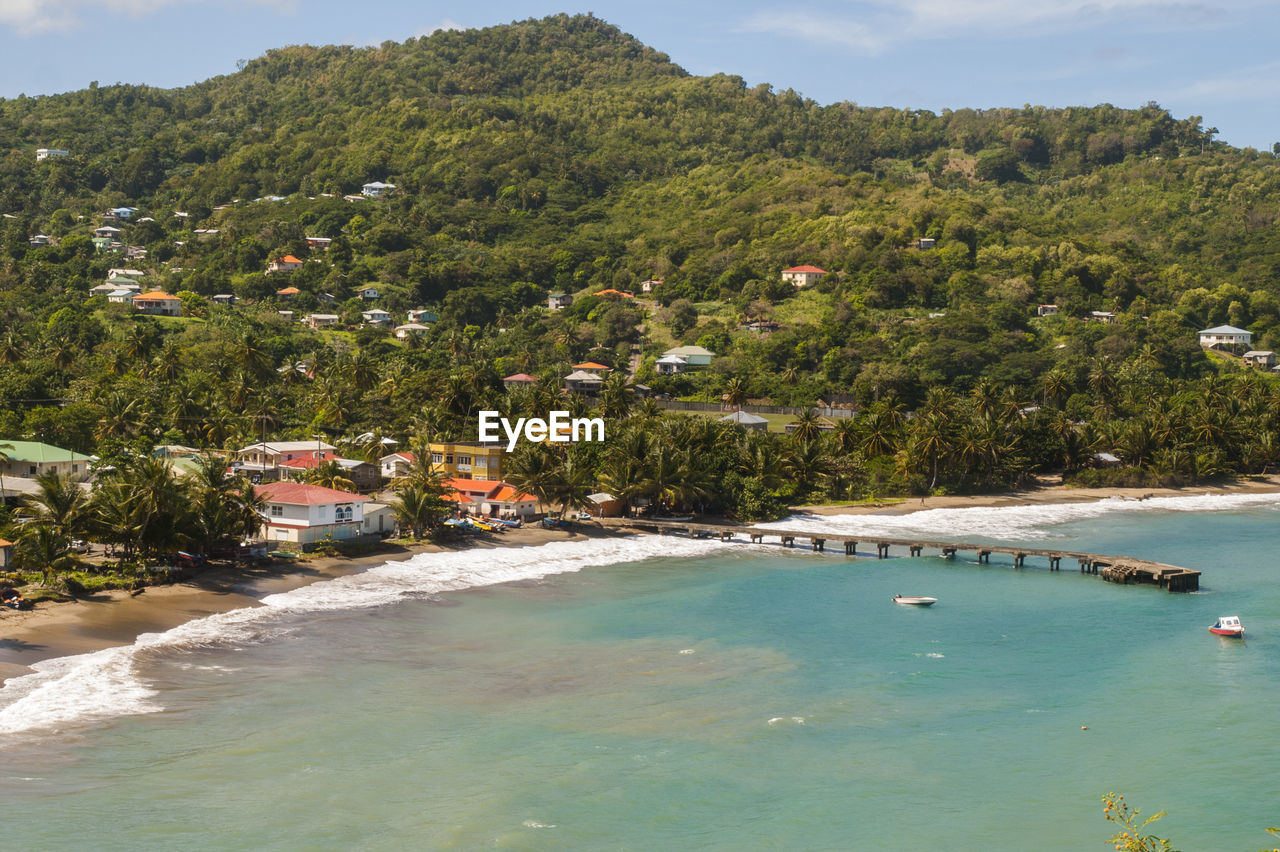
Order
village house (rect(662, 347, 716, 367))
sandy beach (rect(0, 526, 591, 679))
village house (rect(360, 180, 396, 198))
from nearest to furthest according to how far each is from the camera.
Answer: sandy beach (rect(0, 526, 591, 679)) → village house (rect(662, 347, 716, 367)) → village house (rect(360, 180, 396, 198))

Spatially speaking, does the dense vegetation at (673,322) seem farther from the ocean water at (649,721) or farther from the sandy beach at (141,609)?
the ocean water at (649,721)

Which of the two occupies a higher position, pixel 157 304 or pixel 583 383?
pixel 157 304

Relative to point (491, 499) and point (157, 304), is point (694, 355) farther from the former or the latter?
point (157, 304)

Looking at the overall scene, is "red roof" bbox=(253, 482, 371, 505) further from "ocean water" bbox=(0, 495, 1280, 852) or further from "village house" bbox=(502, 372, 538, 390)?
"village house" bbox=(502, 372, 538, 390)

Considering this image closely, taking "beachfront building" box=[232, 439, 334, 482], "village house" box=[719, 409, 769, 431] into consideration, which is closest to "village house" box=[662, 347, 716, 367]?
"village house" box=[719, 409, 769, 431]

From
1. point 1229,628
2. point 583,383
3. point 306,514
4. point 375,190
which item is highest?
point 375,190

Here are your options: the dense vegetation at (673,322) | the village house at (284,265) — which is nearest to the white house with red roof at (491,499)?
the dense vegetation at (673,322)
